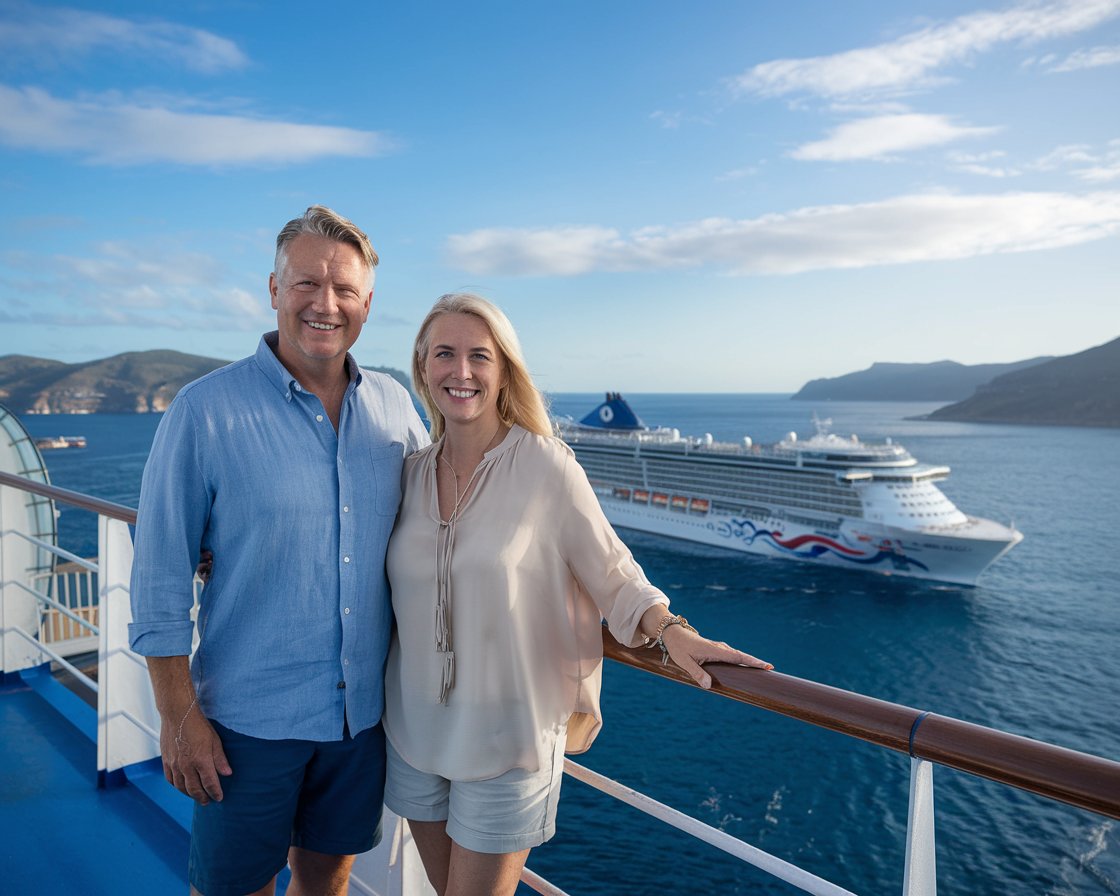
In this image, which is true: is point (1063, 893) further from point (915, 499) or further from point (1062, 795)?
point (915, 499)

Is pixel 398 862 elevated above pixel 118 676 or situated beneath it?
situated beneath

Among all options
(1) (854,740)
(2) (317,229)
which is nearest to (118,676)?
(2) (317,229)

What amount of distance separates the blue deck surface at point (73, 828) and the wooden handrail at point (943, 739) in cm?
167

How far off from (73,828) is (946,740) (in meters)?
2.32

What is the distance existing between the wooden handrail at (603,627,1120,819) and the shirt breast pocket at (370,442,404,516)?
1.89 feet

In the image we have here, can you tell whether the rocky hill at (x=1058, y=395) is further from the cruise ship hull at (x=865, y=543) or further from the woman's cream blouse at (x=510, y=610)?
the woman's cream blouse at (x=510, y=610)

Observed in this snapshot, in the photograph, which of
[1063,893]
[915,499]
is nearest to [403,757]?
[1063,893]

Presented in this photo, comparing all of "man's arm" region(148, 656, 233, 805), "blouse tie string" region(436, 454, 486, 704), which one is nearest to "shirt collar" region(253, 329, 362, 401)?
"blouse tie string" region(436, 454, 486, 704)

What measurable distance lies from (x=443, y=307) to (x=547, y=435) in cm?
29

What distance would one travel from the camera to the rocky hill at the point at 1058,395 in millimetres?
92875

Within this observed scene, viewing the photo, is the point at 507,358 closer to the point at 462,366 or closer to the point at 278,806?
the point at 462,366

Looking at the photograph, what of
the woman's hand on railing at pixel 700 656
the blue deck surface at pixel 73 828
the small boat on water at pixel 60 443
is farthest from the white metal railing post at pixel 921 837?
the small boat on water at pixel 60 443

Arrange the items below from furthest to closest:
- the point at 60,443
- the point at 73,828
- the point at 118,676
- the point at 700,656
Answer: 1. the point at 60,443
2. the point at 118,676
3. the point at 73,828
4. the point at 700,656

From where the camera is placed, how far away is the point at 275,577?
4.04 feet
